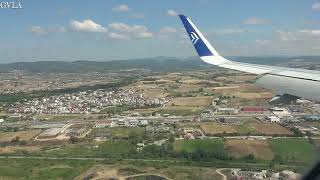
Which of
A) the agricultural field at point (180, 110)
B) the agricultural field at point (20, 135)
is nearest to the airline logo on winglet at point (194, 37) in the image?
the agricultural field at point (20, 135)

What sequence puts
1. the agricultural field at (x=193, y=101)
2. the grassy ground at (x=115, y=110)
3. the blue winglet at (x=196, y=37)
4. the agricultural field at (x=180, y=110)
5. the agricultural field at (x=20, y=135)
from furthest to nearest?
the agricultural field at (x=193, y=101)
the grassy ground at (x=115, y=110)
the agricultural field at (x=180, y=110)
the agricultural field at (x=20, y=135)
the blue winglet at (x=196, y=37)

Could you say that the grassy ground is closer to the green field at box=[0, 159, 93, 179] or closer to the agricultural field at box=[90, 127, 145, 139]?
the agricultural field at box=[90, 127, 145, 139]

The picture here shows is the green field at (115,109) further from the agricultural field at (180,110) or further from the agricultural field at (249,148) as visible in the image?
the agricultural field at (249,148)

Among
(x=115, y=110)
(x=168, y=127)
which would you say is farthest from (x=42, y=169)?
(x=115, y=110)

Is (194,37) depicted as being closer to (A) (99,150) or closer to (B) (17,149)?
(A) (99,150)

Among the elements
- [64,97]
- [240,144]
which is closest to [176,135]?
[240,144]
